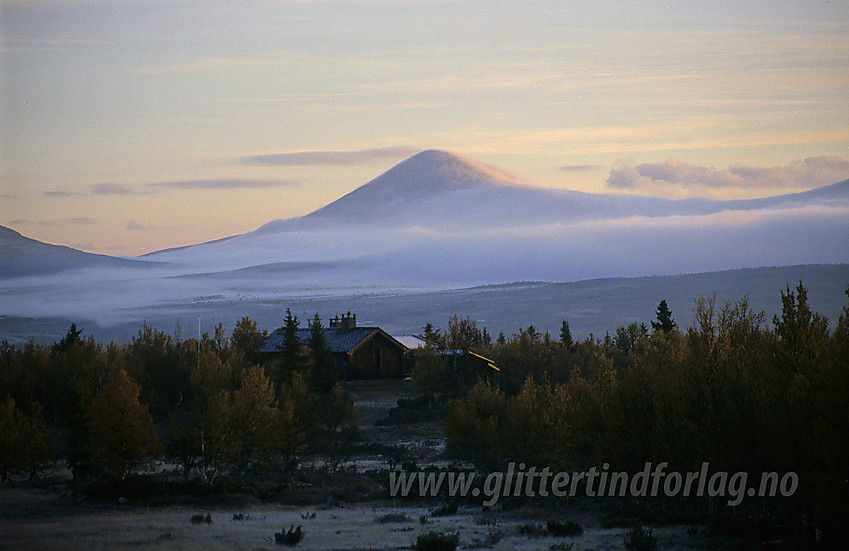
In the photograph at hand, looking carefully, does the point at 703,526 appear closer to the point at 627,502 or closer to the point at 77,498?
the point at 627,502

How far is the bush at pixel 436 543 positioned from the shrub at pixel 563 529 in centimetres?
388

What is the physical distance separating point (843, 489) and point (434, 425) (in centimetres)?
3819

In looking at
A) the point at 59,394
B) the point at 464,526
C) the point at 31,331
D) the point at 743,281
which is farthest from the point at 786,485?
the point at 743,281

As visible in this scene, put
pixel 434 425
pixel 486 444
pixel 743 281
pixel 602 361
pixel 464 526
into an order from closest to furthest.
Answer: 1. pixel 464 526
2. pixel 486 444
3. pixel 602 361
4. pixel 434 425
5. pixel 743 281

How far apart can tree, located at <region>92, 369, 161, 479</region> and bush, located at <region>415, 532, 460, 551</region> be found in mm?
16382

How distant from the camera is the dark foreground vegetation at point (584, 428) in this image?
25469mm

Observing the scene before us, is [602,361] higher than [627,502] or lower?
higher

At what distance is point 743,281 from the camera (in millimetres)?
199375

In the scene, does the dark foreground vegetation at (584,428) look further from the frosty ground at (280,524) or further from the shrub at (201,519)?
the shrub at (201,519)

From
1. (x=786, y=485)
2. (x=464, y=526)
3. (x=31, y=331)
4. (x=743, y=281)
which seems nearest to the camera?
(x=786, y=485)

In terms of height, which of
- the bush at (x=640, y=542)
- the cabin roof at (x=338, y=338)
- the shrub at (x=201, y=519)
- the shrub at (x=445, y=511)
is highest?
the cabin roof at (x=338, y=338)

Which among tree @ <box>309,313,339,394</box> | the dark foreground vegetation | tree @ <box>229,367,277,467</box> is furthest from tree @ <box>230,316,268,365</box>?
tree @ <box>229,367,277,467</box>

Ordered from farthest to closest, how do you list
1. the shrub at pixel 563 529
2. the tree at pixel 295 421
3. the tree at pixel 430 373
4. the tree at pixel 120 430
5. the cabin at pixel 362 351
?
1. the cabin at pixel 362 351
2. the tree at pixel 430 373
3. the tree at pixel 295 421
4. the tree at pixel 120 430
5. the shrub at pixel 563 529

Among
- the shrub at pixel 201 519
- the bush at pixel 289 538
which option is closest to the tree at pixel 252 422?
the shrub at pixel 201 519
